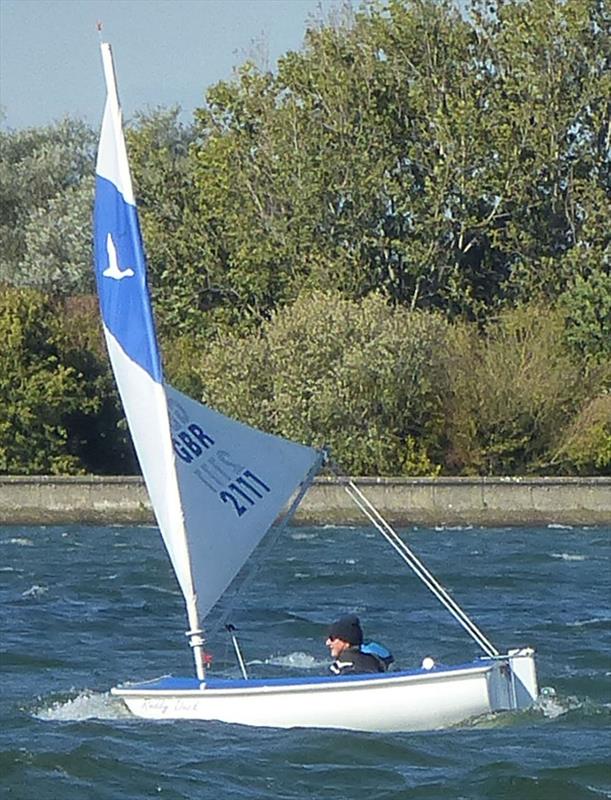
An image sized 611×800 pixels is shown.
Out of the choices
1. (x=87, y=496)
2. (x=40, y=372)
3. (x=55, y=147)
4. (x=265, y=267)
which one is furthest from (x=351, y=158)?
(x=55, y=147)

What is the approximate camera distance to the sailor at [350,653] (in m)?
16.6

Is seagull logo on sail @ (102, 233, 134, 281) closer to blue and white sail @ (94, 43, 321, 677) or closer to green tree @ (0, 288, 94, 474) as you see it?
blue and white sail @ (94, 43, 321, 677)

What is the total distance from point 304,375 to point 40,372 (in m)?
7.56

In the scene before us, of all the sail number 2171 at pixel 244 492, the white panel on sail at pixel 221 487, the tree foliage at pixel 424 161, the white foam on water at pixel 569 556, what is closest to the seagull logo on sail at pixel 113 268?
the white panel on sail at pixel 221 487

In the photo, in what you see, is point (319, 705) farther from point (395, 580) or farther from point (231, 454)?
point (395, 580)

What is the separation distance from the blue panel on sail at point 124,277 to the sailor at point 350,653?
2.73 metres

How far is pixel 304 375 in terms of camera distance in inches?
2165

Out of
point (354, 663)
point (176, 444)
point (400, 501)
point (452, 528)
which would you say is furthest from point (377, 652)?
point (400, 501)

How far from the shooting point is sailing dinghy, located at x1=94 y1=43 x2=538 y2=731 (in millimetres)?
15930

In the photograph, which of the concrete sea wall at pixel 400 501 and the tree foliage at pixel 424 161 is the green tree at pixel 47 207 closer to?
the tree foliage at pixel 424 161

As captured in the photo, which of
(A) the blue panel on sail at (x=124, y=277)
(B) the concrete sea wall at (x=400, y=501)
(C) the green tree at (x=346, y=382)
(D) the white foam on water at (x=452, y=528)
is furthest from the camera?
(C) the green tree at (x=346, y=382)

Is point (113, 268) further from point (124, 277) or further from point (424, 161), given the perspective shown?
point (424, 161)

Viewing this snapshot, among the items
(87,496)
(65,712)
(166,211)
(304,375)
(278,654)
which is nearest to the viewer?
(65,712)

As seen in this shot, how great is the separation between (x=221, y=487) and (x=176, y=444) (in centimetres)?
55
